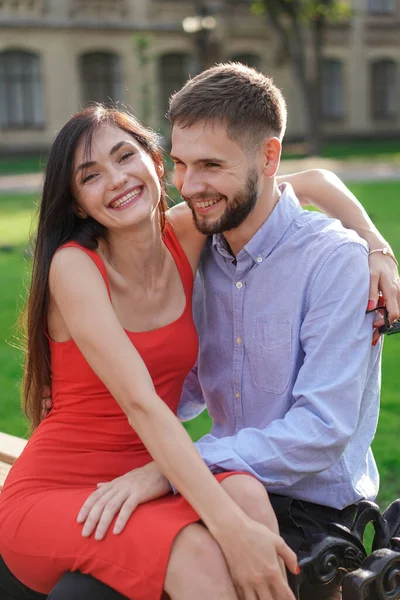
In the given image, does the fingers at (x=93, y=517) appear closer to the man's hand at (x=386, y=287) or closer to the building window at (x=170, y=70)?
the man's hand at (x=386, y=287)

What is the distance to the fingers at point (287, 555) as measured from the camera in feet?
7.06

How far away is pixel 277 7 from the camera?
27234mm

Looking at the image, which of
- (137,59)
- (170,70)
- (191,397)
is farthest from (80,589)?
(170,70)

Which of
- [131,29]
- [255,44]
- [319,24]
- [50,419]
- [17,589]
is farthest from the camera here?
[255,44]

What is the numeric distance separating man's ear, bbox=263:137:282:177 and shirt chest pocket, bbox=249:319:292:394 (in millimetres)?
436

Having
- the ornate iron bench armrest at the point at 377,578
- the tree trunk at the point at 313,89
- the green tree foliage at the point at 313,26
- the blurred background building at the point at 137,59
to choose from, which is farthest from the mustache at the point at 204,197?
the tree trunk at the point at 313,89

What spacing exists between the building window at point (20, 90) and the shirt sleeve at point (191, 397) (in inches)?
1079

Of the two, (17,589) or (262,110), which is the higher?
(262,110)

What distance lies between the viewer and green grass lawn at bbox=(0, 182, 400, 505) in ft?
14.6

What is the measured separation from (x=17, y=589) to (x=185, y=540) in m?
0.62

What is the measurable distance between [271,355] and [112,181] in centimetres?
67

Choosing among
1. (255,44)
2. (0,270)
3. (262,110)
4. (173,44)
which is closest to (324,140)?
(255,44)

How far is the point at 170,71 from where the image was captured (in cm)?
3194

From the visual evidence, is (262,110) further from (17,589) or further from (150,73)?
(150,73)
